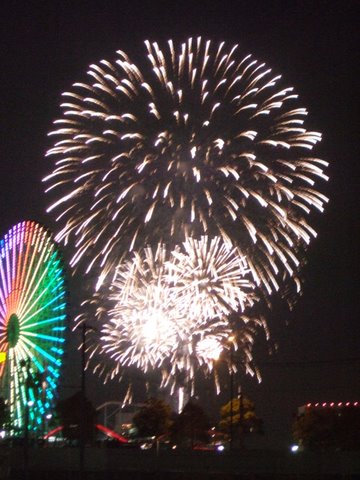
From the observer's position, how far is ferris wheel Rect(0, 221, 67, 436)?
57625 millimetres

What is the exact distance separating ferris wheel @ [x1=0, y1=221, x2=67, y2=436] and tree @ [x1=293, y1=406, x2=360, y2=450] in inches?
638

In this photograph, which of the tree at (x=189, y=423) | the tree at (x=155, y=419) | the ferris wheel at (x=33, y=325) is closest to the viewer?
the ferris wheel at (x=33, y=325)

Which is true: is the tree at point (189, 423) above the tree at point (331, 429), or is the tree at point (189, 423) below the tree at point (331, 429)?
above

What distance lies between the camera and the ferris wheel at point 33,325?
189ft

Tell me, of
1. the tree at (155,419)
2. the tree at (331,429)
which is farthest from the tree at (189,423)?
the tree at (331,429)

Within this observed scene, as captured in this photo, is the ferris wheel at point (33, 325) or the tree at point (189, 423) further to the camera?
the tree at point (189, 423)

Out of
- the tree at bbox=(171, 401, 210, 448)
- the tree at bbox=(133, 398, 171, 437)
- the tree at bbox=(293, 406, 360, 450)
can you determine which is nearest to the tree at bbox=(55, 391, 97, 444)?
the tree at bbox=(133, 398, 171, 437)

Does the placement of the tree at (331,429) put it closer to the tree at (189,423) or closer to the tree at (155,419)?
the tree at (189,423)

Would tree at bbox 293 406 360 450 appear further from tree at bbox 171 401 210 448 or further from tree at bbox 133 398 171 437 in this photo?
tree at bbox 133 398 171 437

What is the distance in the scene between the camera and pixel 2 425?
69.2 meters

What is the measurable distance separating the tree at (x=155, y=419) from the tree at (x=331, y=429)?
10969mm

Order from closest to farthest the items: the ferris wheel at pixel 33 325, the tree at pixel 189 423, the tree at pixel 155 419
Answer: the ferris wheel at pixel 33 325 → the tree at pixel 189 423 → the tree at pixel 155 419

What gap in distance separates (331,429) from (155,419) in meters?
14.5

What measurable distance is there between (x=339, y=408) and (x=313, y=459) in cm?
2565
